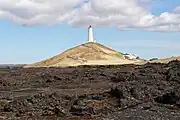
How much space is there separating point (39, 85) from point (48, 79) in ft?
14.7

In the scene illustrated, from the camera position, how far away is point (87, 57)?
98125mm

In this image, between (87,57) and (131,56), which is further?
(131,56)

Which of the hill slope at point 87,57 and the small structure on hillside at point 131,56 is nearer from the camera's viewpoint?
the hill slope at point 87,57

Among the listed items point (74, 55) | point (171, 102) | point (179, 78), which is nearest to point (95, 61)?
point (74, 55)

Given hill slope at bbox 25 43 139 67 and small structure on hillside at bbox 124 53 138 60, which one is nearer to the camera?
hill slope at bbox 25 43 139 67

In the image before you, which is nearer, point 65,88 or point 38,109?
point 38,109

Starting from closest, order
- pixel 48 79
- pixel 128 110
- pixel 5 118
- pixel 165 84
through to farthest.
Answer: pixel 5 118
pixel 128 110
pixel 165 84
pixel 48 79

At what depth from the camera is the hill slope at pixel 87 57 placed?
3674 inches

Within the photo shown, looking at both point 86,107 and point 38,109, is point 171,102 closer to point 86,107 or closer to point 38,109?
point 86,107

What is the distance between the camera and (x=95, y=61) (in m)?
92.9

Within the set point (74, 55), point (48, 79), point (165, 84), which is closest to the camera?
point (165, 84)

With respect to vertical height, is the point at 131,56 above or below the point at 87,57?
above

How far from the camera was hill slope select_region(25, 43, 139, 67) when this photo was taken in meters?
93.3

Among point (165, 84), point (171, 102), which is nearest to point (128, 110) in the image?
point (171, 102)
